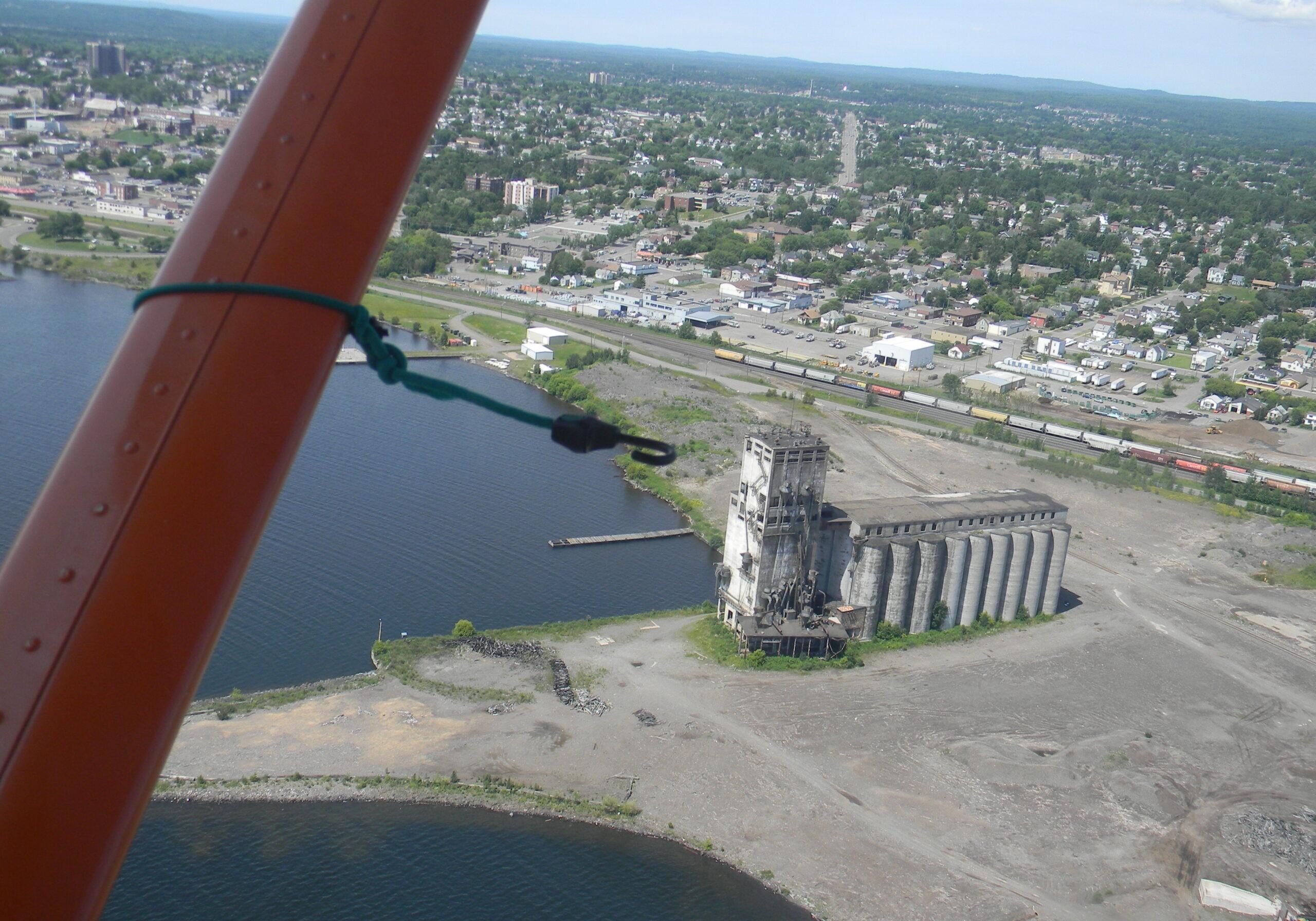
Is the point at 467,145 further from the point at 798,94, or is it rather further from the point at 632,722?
the point at 798,94

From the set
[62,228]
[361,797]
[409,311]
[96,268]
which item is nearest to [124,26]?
[62,228]

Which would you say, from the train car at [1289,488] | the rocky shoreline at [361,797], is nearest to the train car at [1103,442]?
the train car at [1289,488]

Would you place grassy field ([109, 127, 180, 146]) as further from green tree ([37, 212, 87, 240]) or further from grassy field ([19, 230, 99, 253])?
grassy field ([19, 230, 99, 253])

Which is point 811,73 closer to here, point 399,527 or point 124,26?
point 124,26

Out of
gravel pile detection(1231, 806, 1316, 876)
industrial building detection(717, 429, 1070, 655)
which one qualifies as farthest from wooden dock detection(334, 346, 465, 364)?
gravel pile detection(1231, 806, 1316, 876)

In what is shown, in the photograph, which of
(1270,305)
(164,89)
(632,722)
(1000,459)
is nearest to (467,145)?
(164,89)

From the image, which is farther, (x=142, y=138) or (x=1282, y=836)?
(x=142, y=138)
